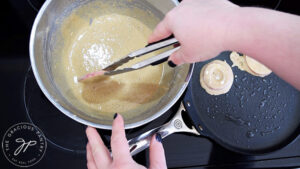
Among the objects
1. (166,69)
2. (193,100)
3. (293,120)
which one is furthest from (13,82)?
(293,120)

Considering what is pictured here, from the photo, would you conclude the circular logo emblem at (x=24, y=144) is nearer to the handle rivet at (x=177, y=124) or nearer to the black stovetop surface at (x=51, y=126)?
the black stovetop surface at (x=51, y=126)

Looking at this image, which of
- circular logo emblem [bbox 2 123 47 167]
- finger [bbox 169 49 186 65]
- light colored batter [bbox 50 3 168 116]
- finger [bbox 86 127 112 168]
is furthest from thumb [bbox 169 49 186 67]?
circular logo emblem [bbox 2 123 47 167]

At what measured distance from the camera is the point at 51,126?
0.89m

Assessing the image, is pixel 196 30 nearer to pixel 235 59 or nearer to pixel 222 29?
pixel 222 29

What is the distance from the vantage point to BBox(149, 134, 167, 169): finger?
705 millimetres

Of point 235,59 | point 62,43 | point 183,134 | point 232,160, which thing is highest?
point 62,43

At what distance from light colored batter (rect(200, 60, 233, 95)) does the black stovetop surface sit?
16 centimetres

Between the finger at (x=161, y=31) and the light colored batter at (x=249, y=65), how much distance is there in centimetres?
43

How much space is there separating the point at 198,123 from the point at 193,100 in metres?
0.10

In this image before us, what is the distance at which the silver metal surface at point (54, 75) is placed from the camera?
2.29 ft

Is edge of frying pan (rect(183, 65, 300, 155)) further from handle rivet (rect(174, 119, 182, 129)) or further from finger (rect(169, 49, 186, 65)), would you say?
finger (rect(169, 49, 186, 65))

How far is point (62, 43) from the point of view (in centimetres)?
87

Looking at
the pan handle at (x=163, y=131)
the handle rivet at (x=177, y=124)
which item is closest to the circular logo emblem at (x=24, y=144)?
the pan handle at (x=163, y=131)

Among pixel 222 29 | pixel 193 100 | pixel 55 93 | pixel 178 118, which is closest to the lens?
pixel 222 29
